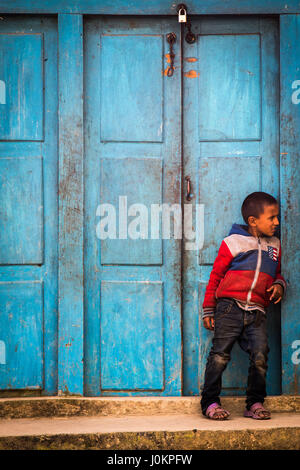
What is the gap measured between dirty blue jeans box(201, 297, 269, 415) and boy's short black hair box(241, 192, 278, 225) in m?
0.60

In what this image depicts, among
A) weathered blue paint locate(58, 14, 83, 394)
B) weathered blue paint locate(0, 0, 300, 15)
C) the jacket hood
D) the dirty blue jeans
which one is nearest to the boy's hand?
the dirty blue jeans

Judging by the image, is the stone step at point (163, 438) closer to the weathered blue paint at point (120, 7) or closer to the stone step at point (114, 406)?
the stone step at point (114, 406)

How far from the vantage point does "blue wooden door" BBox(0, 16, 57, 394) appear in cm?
418

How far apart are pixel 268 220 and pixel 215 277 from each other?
20.5 inches

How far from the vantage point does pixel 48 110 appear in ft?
13.8

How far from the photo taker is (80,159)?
13.6 feet

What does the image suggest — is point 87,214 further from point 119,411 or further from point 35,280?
point 119,411

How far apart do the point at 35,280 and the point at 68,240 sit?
37 cm

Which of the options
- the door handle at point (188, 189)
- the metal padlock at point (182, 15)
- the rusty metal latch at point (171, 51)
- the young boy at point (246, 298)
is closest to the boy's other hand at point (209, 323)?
the young boy at point (246, 298)

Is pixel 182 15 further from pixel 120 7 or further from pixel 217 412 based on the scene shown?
pixel 217 412

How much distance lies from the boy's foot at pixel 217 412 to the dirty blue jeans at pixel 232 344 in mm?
36

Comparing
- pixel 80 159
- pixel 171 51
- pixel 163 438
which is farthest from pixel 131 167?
pixel 163 438
